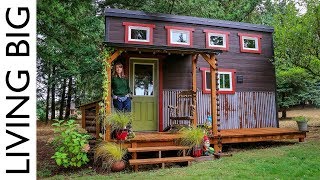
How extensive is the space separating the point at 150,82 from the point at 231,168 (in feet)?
15.2

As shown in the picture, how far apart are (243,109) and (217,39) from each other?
2862mm

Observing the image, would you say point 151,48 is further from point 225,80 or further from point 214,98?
point 225,80

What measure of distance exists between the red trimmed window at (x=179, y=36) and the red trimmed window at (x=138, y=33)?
0.68m

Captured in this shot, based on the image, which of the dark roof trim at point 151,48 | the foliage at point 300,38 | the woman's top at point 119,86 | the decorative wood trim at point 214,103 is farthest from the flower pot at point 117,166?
the foliage at point 300,38

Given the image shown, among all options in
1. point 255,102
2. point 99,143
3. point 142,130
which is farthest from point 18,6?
point 255,102

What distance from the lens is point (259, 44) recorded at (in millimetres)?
12430

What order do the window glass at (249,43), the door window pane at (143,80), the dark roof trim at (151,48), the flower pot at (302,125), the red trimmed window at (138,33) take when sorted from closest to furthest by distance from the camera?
1. the dark roof trim at (151,48)
2. the flower pot at (302,125)
3. the door window pane at (143,80)
4. the red trimmed window at (138,33)
5. the window glass at (249,43)

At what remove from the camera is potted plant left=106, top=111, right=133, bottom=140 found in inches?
272

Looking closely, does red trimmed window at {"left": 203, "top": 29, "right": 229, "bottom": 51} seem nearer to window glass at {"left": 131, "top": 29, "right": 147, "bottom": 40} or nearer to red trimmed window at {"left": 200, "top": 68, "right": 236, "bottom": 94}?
red trimmed window at {"left": 200, "top": 68, "right": 236, "bottom": 94}

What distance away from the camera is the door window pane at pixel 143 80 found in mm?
10016

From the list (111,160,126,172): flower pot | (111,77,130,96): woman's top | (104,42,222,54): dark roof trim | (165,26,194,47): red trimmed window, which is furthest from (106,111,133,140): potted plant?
(165,26,194,47): red trimmed window

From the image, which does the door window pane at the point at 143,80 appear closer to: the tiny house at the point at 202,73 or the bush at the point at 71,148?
the tiny house at the point at 202,73

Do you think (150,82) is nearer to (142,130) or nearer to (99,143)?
(142,130)

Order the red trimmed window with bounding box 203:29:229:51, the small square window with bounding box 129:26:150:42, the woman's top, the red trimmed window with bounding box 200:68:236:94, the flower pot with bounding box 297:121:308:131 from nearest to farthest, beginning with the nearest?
the woman's top < the flower pot with bounding box 297:121:308:131 < the small square window with bounding box 129:26:150:42 < the red trimmed window with bounding box 200:68:236:94 < the red trimmed window with bounding box 203:29:229:51
